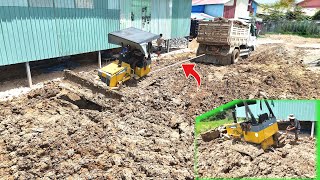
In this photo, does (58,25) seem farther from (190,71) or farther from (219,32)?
(219,32)

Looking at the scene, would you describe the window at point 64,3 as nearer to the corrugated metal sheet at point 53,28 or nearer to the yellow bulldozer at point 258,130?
the corrugated metal sheet at point 53,28

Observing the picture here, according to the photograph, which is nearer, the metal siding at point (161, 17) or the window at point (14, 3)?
the window at point (14, 3)

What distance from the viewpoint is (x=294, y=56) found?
17453mm

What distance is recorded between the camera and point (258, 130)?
4910 millimetres

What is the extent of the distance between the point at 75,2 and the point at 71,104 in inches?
202

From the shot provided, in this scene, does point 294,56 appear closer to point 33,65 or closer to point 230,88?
point 230,88

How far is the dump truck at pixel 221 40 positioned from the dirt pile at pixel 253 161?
9.13 metres

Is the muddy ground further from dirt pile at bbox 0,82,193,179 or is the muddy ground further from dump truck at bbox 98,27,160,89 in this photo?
dump truck at bbox 98,27,160,89

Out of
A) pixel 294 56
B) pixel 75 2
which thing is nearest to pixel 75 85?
pixel 75 2

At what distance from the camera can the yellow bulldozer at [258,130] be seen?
4465mm

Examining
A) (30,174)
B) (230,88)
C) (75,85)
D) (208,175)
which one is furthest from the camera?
(230,88)

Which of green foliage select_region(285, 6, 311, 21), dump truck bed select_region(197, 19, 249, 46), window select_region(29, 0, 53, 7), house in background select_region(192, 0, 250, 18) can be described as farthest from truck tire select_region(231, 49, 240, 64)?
green foliage select_region(285, 6, 311, 21)

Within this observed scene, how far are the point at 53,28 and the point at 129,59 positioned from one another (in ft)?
11.1

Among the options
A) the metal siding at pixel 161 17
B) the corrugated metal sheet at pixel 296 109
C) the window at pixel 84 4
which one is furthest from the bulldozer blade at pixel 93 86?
the metal siding at pixel 161 17
